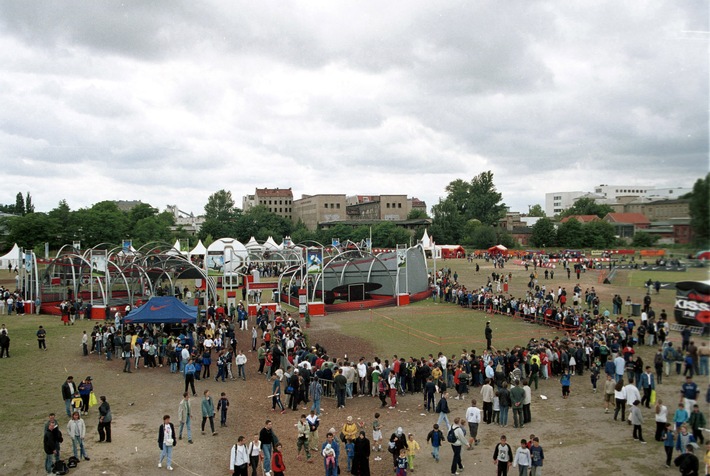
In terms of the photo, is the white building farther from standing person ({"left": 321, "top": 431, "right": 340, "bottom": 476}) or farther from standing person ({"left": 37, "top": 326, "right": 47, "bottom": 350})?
standing person ({"left": 37, "top": 326, "right": 47, "bottom": 350})

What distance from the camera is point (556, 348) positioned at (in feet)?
62.9

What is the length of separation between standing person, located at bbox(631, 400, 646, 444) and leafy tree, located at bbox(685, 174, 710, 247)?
6.71 m

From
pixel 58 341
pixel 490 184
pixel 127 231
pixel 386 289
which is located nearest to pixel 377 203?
pixel 490 184

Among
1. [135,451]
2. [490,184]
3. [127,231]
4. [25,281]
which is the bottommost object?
[135,451]

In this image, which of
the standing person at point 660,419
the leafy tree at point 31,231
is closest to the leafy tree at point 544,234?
the leafy tree at point 31,231

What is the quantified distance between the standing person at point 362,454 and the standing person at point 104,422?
21.3ft

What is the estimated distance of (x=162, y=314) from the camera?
22422 millimetres

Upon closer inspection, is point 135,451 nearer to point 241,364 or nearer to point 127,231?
point 241,364

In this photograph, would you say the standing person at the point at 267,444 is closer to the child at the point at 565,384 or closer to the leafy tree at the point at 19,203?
the child at the point at 565,384

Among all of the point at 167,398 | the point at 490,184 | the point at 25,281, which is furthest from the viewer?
the point at 490,184

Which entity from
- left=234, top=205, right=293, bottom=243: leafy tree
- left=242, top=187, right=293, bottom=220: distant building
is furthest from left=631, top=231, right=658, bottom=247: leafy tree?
left=242, top=187, right=293, bottom=220: distant building

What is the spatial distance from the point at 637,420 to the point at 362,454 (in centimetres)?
686

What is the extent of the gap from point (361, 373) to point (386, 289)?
817 inches

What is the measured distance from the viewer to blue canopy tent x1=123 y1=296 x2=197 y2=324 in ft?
72.5
